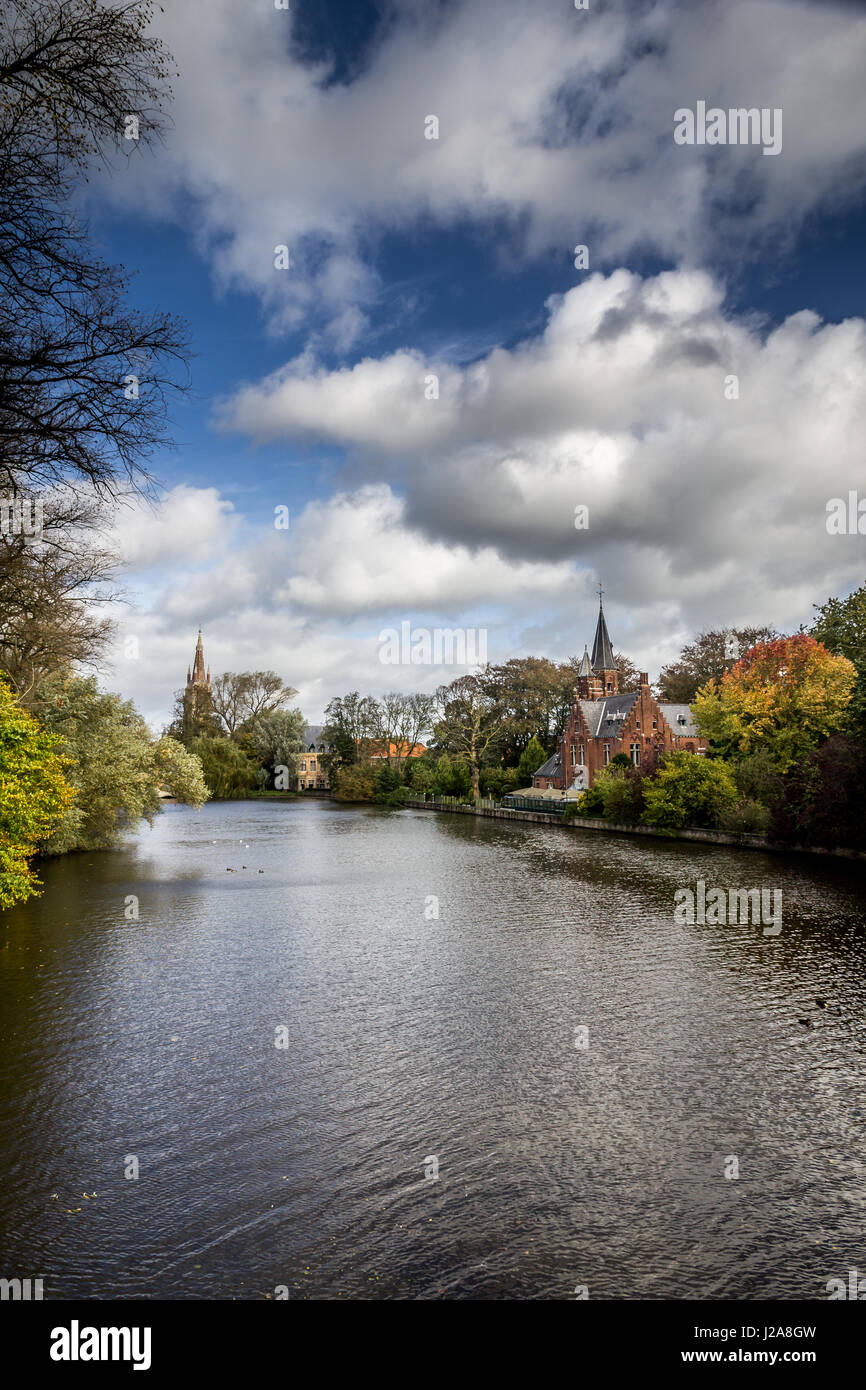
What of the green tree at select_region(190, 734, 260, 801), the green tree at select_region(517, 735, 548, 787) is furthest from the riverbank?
the green tree at select_region(190, 734, 260, 801)

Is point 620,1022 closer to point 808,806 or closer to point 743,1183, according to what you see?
point 743,1183

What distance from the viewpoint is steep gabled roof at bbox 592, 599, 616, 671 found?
7225cm

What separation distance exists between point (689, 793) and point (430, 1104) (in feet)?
108

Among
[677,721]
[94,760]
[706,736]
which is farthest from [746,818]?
[94,760]

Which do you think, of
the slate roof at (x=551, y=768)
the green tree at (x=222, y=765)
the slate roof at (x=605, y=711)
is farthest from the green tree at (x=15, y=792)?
the green tree at (x=222, y=765)

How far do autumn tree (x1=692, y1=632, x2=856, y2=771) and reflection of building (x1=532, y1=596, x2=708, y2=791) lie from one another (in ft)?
36.2

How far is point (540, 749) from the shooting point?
2832 inches

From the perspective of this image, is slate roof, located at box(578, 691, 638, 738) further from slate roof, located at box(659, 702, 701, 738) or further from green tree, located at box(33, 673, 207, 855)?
green tree, located at box(33, 673, 207, 855)

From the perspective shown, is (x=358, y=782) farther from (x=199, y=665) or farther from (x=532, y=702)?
(x=199, y=665)

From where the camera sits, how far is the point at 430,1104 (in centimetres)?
1002

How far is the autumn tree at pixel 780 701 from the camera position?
133ft
